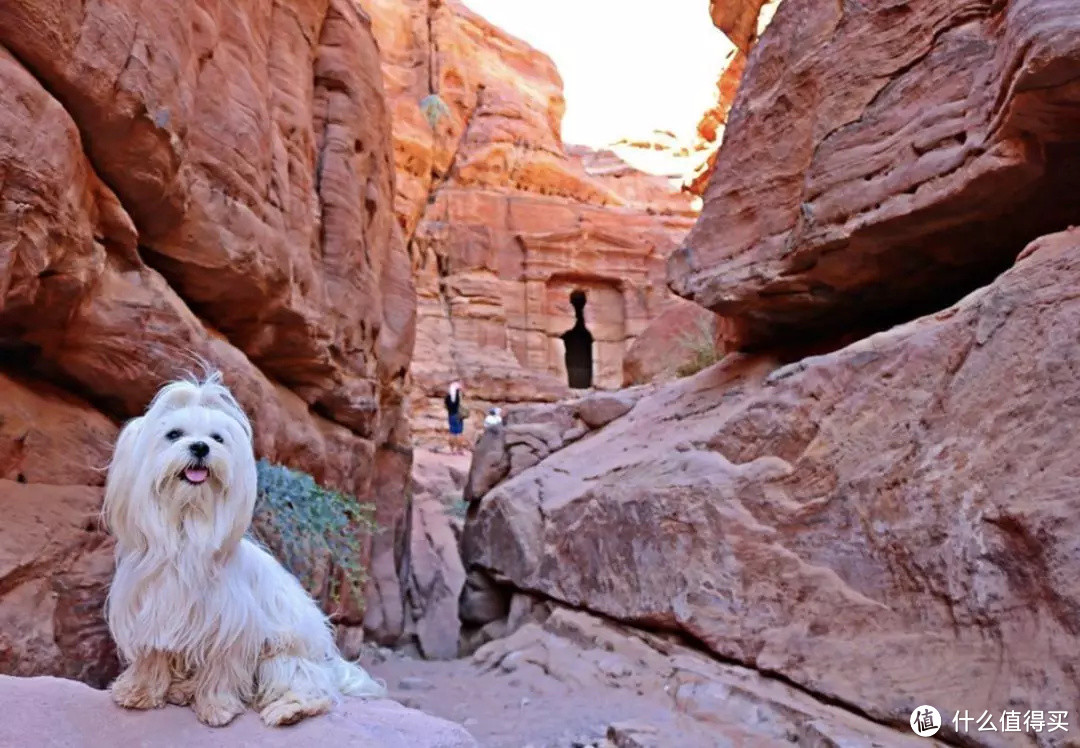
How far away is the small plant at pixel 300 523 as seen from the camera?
566 centimetres

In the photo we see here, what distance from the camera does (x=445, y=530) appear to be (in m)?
14.9

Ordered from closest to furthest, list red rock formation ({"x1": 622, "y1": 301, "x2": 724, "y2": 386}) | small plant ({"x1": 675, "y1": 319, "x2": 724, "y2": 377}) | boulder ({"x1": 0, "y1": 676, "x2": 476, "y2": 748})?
boulder ({"x1": 0, "y1": 676, "x2": 476, "y2": 748})
small plant ({"x1": 675, "y1": 319, "x2": 724, "y2": 377})
red rock formation ({"x1": 622, "y1": 301, "x2": 724, "y2": 386})

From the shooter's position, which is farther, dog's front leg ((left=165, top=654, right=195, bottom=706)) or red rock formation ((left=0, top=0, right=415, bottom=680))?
red rock formation ((left=0, top=0, right=415, bottom=680))

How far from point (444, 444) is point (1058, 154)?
1721 cm

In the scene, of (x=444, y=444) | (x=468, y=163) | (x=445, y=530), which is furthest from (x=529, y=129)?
(x=445, y=530)

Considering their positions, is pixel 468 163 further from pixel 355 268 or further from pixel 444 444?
pixel 355 268

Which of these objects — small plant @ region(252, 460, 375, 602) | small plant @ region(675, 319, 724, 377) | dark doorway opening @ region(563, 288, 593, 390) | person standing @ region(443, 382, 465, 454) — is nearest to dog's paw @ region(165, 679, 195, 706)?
small plant @ region(252, 460, 375, 602)

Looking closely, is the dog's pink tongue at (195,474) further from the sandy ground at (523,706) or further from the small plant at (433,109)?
the small plant at (433,109)

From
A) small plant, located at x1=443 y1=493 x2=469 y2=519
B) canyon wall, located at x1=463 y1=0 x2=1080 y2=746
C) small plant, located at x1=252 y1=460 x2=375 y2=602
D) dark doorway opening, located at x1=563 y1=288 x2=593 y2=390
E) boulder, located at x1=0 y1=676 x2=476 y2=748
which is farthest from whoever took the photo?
dark doorway opening, located at x1=563 y1=288 x2=593 y2=390

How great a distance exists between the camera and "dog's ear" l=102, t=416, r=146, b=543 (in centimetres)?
298

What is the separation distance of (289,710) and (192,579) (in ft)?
2.21

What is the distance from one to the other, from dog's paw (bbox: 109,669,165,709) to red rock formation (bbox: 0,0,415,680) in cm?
93

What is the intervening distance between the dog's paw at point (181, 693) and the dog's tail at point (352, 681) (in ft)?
2.40

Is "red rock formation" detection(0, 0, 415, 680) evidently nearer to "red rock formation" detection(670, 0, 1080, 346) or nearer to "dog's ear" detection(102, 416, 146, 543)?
"dog's ear" detection(102, 416, 146, 543)
